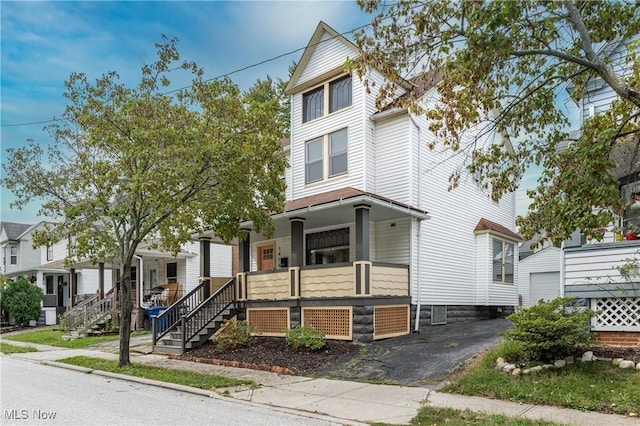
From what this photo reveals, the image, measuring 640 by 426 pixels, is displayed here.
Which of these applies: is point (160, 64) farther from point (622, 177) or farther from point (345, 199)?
point (622, 177)

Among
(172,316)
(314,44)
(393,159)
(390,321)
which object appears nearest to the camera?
(390,321)

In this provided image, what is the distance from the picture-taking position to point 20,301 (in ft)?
96.6

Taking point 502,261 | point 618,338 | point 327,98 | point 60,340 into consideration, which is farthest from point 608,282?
point 60,340

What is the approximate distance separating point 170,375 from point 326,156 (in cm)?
938

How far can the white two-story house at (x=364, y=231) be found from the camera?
1438 centimetres

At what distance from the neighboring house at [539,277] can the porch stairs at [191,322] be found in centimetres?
1625

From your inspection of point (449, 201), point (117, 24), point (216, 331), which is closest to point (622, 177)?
point (449, 201)

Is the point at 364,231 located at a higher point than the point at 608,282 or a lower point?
higher

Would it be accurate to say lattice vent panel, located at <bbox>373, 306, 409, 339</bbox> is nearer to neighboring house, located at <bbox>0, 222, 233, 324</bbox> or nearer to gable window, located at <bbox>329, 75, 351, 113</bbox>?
neighboring house, located at <bbox>0, 222, 233, 324</bbox>

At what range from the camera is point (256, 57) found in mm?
14141

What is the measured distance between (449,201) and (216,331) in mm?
9164

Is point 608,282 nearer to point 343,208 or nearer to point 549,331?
point 549,331

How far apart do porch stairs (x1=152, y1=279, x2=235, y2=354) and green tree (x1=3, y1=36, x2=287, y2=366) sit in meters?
2.24

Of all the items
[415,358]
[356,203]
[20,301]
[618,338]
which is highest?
[356,203]
